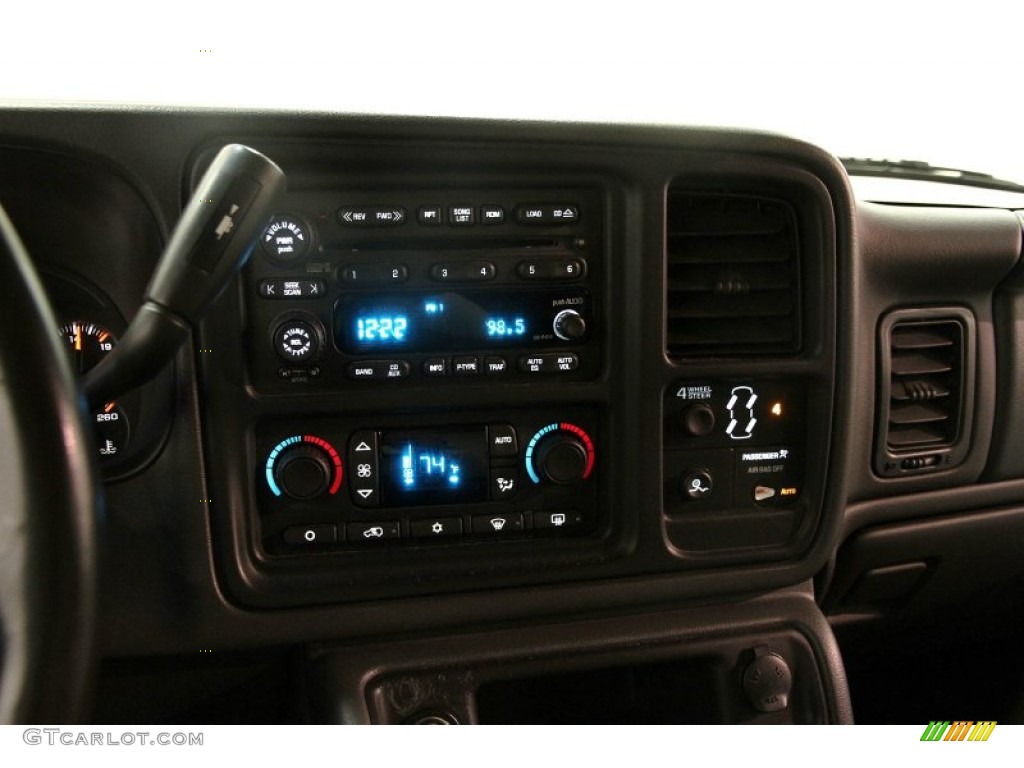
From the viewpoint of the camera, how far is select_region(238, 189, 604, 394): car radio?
1088 mm

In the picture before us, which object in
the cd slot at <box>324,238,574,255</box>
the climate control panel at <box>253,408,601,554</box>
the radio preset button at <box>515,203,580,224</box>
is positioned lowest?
the climate control panel at <box>253,408,601,554</box>

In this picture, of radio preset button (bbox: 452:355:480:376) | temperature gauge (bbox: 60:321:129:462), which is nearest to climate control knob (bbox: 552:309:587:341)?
radio preset button (bbox: 452:355:480:376)

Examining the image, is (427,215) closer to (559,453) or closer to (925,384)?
(559,453)

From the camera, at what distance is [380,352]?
112 centimetres

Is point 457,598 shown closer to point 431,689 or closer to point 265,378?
point 431,689

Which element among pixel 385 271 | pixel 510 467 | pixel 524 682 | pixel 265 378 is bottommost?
pixel 524 682

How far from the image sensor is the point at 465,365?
1.13 meters

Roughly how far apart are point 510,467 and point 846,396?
1.50 ft

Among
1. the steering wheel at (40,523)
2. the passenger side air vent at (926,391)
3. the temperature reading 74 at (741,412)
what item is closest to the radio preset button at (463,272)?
the temperature reading 74 at (741,412)

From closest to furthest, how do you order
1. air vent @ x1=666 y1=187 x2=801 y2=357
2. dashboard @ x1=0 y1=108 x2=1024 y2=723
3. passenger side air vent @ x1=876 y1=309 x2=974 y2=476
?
dashboard @ x1=0 y1=108 x2=1024 y2=723 → air vent @ x1=666 y1=187 x2=801 y2=357 → passenger side air vent @ x1=876 y1=309 x2=974 y2=476

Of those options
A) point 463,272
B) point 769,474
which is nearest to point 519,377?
point 463,272

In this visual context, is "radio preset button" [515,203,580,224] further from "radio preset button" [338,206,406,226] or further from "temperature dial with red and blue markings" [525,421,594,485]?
"temperature dial with red and blue markings" [525,421,594,485]

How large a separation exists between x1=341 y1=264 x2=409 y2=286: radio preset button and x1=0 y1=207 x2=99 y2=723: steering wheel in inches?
16.8

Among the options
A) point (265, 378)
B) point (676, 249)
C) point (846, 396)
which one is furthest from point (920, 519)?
point (265, 378)
